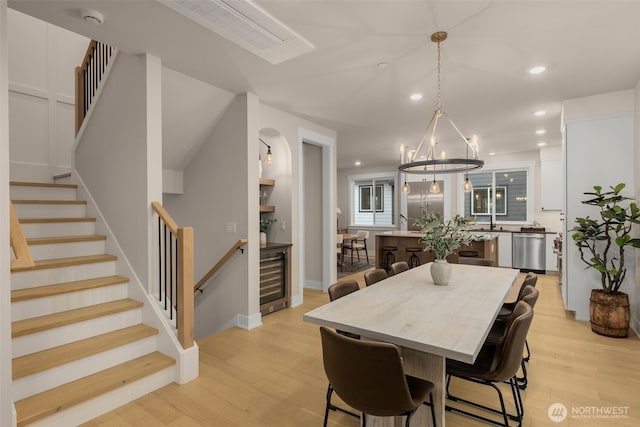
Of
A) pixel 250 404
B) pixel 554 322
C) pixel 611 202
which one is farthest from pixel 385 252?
pixel 250 404

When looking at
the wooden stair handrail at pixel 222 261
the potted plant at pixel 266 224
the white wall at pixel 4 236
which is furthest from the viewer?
the potted plant at pixel 266 224

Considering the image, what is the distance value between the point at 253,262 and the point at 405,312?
2.35 m

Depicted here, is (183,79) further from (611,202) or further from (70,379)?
(611,202)

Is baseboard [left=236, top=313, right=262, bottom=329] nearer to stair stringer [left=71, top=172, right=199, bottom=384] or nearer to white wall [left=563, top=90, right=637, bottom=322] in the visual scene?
stair stringer [left=71, top=172, right=199, bottom=384]

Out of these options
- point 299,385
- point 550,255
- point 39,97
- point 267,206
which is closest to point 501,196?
point 550,255

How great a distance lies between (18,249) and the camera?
171cm

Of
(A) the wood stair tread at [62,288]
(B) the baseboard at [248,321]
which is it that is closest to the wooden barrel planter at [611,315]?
(B) the baseboard at [248,321]

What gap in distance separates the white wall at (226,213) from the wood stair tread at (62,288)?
1.29m

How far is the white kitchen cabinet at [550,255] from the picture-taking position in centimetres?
677

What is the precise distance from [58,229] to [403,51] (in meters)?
3.74

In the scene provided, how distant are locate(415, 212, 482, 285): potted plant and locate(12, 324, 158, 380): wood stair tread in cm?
243

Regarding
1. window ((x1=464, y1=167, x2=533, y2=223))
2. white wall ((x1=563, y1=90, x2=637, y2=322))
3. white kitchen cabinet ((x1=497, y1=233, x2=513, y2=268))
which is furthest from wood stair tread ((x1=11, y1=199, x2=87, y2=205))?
window ((x1=464, y1=167, x2=533, y2=223))

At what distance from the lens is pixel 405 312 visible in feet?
6.58

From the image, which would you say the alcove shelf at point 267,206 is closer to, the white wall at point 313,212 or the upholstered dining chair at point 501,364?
the white wall at point 313,212
